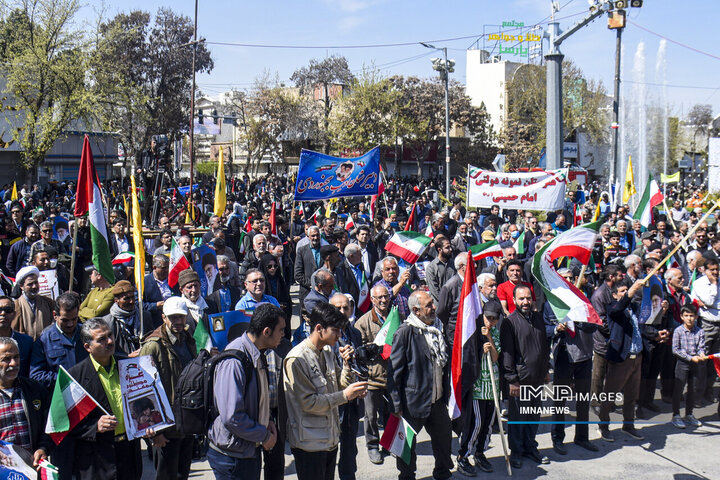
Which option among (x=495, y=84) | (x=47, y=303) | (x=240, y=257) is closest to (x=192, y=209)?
(x=240, y=257)

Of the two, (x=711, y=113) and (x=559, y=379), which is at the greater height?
(x=711, y=113)

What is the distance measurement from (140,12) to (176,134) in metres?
7.66

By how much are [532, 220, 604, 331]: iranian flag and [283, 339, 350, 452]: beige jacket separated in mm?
2667

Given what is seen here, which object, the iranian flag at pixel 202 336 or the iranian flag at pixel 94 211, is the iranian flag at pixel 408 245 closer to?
the iranian flag at pixel 94 211

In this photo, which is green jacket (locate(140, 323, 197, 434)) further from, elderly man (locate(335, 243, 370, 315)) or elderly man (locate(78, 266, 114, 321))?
elderly man (locate(335, 243, 370, 315))

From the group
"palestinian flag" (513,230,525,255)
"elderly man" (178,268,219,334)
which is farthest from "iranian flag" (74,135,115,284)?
"palestinian flag" (513,230,525,255)

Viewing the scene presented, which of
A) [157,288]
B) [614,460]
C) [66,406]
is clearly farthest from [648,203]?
[66,406]

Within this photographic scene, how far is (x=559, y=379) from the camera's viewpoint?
21.8 ft

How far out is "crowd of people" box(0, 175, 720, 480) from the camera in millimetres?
4285

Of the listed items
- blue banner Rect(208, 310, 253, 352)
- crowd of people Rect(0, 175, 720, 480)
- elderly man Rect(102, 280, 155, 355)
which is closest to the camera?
crowd of people Rect(0, 175, 720, 480)

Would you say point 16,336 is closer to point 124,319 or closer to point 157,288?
point 124,319

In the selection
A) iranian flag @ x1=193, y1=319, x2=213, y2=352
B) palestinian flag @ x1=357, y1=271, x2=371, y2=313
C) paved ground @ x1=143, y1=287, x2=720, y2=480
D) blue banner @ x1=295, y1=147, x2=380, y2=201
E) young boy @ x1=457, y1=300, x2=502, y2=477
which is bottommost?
paved ground @ x1=143, y1=287, x2=720, y2=480

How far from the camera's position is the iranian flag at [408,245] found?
9.21 m

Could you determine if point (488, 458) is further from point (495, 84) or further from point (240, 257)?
point (495, 84)
